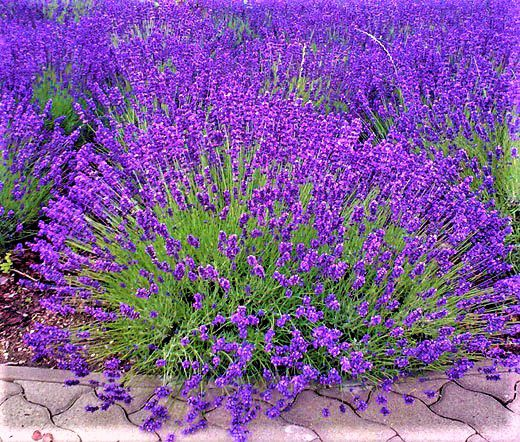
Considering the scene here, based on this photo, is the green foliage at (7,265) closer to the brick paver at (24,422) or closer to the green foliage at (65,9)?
the brick paver at (24,422)

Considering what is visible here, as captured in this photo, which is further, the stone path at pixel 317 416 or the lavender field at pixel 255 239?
the lavender field at pixel 255 239

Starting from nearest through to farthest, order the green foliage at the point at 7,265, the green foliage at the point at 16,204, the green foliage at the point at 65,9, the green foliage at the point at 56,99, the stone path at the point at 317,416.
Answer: the stone path at the point at 317,416, the green foliage at the point at 7,265, the green foliage at the point at 16,204, the green foliage at the point at 56,99, the green foliage at the point at 65,9

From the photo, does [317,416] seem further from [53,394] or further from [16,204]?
[16,204]

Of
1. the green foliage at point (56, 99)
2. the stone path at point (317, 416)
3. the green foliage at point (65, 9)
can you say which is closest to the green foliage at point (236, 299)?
the stone path at point (317, 416)

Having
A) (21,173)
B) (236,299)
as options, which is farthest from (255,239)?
(21,173)

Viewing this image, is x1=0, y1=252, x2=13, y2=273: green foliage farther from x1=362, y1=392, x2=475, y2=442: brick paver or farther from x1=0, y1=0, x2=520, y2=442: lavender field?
x1=362, y1=392, x2=475, y2=442: brick paver

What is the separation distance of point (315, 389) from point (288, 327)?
0.26 m

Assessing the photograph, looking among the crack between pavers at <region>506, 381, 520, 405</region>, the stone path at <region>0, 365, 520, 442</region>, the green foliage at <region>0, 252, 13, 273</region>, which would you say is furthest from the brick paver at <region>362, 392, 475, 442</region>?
the green foliage at <region>0, 252, 13, 273</region>

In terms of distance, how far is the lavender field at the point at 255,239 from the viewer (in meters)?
2.10

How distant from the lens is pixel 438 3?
6809mm

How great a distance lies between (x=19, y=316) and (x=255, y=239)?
4.08 feet

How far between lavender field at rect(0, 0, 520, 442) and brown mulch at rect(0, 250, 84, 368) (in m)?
0.02

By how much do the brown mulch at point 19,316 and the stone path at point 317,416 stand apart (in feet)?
0.58

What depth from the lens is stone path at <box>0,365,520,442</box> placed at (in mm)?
1989
